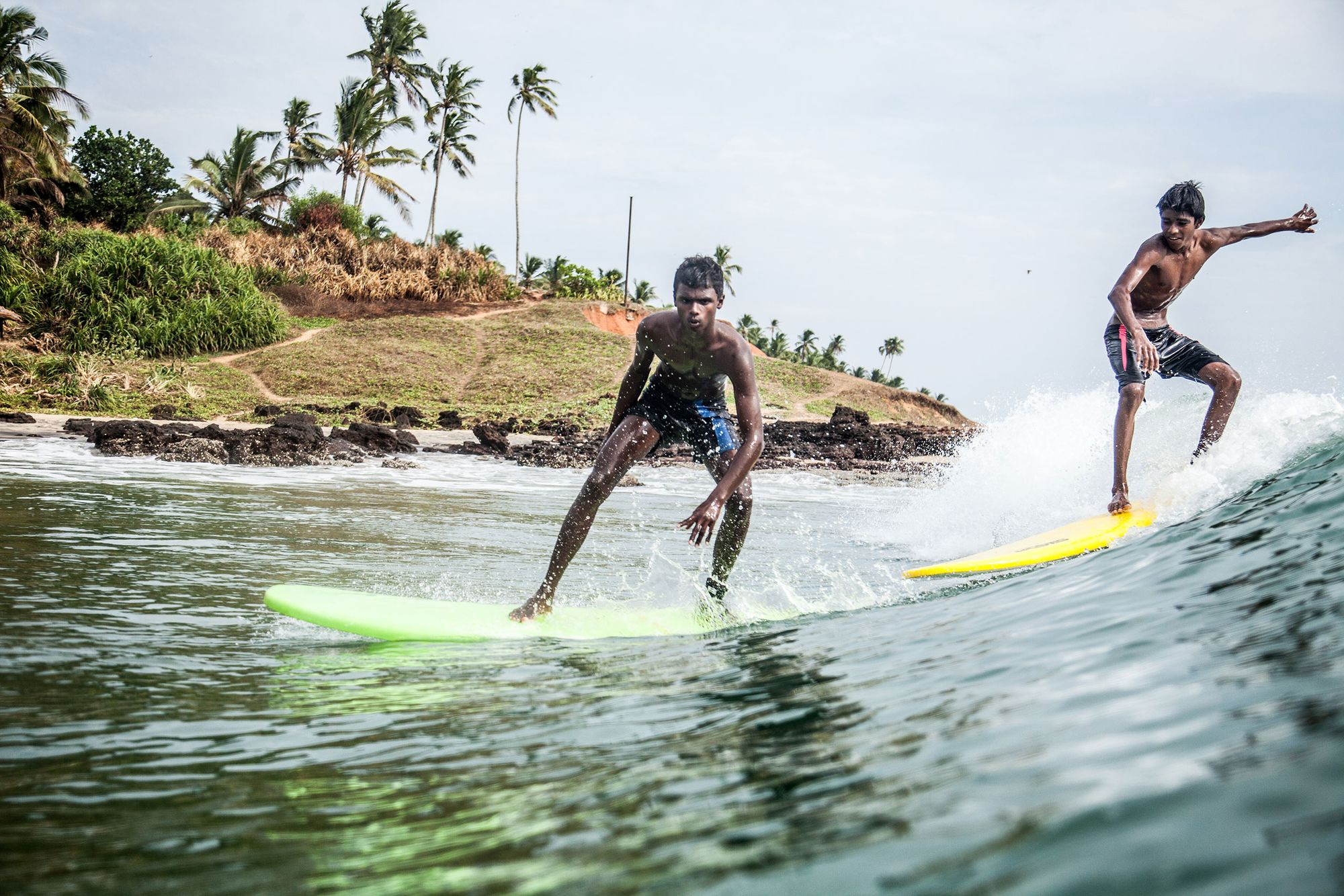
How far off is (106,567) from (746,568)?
363 centimetres

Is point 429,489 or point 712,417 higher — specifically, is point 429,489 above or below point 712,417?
below

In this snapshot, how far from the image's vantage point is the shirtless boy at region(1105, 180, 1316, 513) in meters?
6.07

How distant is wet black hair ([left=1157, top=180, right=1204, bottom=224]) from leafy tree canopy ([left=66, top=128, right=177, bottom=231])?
130 ft

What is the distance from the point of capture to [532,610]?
4230 millimetres

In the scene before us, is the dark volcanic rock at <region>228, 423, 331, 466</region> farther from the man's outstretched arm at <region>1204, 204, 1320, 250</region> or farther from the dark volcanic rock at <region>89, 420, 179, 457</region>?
the man's outstretched arm at <region>1204, 204, 1320, 250</region>

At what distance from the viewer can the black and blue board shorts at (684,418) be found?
4.73 m

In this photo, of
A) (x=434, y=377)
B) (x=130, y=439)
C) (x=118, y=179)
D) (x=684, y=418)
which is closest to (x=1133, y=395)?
(x=684, y=418)

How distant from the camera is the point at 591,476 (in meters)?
4.57

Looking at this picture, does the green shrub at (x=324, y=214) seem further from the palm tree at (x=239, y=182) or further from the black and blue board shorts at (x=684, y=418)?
the black and blue board shorts at (x=684, y=418)

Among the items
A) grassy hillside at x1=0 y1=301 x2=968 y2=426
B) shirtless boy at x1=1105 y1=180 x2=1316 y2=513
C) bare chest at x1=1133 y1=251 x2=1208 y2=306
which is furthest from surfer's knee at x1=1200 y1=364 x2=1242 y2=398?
grassy hillside at x1=0 y1=301 x2=968 y2=426

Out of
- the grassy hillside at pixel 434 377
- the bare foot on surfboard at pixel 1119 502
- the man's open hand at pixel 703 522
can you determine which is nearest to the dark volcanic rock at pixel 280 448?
the grassy hillside at pixel 434 377

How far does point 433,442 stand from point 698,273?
46.8ft

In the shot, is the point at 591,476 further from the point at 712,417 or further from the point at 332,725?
the point at 332,725

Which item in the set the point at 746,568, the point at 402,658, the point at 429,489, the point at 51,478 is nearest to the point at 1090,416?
the point at 746,568
